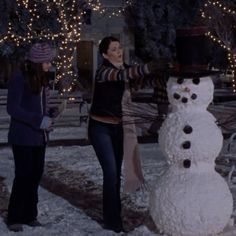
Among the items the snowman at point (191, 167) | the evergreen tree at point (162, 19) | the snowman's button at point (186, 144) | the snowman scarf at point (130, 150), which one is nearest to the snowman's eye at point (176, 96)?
the snowman at point (191, 167)

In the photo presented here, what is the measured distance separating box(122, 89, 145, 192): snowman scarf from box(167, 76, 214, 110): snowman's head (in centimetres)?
82

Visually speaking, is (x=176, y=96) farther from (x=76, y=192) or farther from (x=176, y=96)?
(x=76, y=192)

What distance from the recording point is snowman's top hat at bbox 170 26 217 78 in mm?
Result: 6691

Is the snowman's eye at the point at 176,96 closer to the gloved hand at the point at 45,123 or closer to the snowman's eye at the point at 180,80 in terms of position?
the snowman's eye at the point at 180,80

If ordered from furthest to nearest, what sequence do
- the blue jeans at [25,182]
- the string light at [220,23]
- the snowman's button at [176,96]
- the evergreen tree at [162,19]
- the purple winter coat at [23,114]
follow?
1. the evergreen tree at [162,19]
2. the string light at [220,23]
3. the blue jeans at [25,182]
4. the purple winter coat at [23,114]
5. the snowman's button at [176,96]

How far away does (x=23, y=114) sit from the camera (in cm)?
721

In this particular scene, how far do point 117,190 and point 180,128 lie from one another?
1143 millimetres

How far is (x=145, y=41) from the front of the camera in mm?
39625

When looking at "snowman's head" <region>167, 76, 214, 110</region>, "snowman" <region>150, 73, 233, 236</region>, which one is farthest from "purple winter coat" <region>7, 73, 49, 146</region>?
"snowman's head" <region>167, 76, 214, 110</region>

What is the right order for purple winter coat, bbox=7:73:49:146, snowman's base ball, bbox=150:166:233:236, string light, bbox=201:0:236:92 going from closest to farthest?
snowman's base ball, bbox=150:166:233:236 < purple winter coat, bbox=7:73:49:146 < string light, bbox=201:0:236:92

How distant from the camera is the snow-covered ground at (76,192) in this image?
7469 mm

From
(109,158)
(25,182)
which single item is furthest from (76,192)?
(109,158)

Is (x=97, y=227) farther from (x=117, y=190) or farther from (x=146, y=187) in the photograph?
(x=146, y=187)

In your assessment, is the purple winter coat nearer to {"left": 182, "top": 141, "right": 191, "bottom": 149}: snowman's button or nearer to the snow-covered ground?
the snow-covered ground
